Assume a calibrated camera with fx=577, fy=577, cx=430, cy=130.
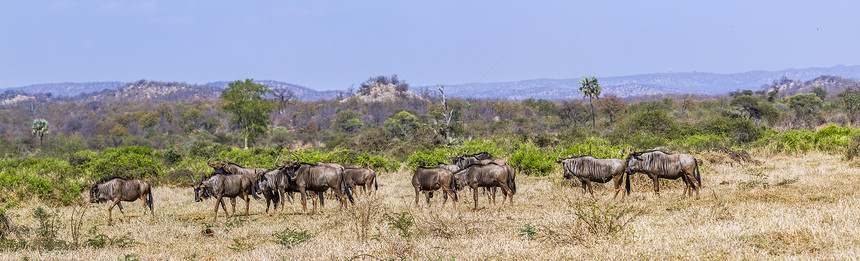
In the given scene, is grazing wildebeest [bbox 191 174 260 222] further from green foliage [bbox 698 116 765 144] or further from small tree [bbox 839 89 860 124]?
small tree [bbox 839 89 860 124]

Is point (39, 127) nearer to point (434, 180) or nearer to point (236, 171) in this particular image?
point (236, 171)

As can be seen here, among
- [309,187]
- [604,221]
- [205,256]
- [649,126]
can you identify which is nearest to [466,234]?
[604,221]

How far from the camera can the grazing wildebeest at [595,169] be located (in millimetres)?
13250

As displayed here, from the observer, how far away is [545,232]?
8.15m

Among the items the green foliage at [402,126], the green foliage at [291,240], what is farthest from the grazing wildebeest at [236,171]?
the green foliage at [402,126]

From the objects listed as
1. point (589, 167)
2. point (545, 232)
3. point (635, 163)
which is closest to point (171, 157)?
point (589, 167)

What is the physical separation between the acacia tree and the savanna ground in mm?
34043

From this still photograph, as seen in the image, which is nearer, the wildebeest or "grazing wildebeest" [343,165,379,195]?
the wildebeest

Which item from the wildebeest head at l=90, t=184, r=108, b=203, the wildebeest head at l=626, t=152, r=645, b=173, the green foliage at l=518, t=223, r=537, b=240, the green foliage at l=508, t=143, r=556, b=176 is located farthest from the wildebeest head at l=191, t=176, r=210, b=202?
the green foliage at l=508, t=143, r=556, b=176

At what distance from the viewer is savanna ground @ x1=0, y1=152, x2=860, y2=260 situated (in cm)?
711

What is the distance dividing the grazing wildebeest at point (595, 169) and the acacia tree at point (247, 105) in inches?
1469

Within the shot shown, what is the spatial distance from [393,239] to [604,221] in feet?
9.75

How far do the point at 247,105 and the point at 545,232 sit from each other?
1675 inches

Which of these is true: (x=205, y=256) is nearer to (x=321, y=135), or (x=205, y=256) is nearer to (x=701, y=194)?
(x=701, y=194)
